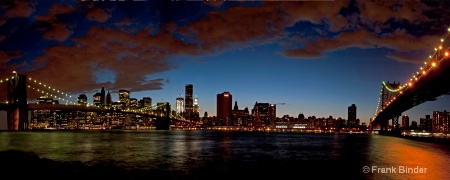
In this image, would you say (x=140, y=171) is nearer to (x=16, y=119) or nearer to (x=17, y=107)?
(x=17, y=107)

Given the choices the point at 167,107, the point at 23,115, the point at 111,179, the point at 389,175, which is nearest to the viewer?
the point at 111,179

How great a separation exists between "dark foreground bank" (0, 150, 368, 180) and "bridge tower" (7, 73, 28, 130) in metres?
65.0

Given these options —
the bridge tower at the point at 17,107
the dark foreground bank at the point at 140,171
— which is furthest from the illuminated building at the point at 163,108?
the dark foreground bank at the point at 140,171

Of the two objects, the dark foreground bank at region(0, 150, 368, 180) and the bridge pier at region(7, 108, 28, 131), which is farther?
the bridge pier at region(7, 108, 28, 131)

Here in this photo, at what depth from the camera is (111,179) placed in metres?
17.5

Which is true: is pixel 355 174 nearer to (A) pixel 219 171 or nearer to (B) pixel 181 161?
(A) pixel 219 171

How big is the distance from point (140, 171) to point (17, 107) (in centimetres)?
6833

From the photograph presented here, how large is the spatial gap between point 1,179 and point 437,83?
135 feet

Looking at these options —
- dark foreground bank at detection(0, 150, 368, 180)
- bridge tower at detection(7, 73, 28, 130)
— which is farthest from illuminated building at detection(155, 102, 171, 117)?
dark foreground bank at detection(0, 150, 368, 180)

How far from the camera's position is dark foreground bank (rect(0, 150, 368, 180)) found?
15364mm

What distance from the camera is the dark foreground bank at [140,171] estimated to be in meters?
15.4

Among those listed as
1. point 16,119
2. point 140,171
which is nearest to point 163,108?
point 16,119

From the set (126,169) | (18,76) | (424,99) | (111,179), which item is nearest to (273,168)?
(126,169)

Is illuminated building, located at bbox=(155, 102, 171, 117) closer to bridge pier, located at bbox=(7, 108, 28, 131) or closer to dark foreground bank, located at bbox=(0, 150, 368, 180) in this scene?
bridge pier, located at bbox=(7, 108, 28, 131)
